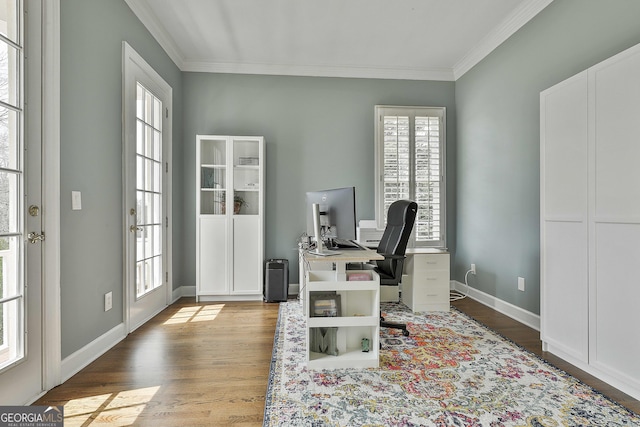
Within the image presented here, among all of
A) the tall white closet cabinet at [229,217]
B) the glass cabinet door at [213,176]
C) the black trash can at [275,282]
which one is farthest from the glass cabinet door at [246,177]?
the black trash can at [275,282]

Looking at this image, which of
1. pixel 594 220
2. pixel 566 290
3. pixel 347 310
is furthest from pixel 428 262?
pixel 594 220

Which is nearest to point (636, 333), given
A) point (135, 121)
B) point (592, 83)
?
point (592, 83)

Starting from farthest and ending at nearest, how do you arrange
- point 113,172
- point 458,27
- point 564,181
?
point 458,27 < point 113,172 < point 564,181

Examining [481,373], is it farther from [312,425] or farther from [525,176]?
[525,176]

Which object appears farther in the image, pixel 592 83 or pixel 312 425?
pixel 592 83

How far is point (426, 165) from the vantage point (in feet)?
13.7

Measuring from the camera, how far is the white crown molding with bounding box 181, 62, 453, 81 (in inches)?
156

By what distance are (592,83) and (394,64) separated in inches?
97.0

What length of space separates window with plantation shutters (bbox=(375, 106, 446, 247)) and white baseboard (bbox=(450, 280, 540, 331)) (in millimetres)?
612

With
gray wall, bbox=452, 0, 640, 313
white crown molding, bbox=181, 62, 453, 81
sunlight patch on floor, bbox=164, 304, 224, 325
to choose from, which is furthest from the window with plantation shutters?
sunlight patch on floor, bbox=164, 304, 224, 325

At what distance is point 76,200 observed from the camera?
207 cm

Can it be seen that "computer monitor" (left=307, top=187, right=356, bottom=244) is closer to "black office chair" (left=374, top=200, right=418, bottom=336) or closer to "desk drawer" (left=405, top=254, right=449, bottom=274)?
"black office chair" (left=374, top=200, right=418, bottom=336)

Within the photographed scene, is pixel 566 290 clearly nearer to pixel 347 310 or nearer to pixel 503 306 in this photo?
pixel 503 306

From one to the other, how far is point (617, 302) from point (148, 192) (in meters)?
3.66
